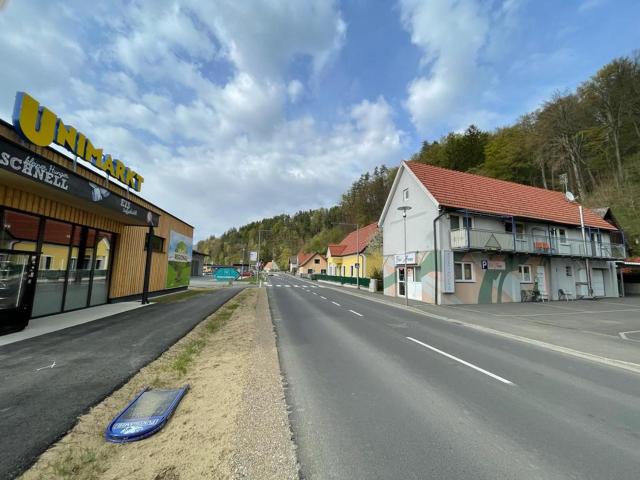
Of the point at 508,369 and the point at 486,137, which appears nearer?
the point at 508,369

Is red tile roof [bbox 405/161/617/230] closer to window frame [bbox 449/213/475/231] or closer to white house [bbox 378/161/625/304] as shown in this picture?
white house [bbox 378/161/625/304]

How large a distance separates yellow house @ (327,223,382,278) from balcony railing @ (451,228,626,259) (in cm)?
1466

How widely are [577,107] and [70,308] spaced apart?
49460 mm

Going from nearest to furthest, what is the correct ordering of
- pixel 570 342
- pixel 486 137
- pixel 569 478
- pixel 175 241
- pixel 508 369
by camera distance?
pixel 569 478, pixel 508 369, pixel 570 342, pixel 175 241, pixel 486 137

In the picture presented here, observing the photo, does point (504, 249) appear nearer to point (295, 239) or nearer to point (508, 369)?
point (508, 369)

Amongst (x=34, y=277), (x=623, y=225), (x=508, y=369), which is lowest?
(x=508, y=369)

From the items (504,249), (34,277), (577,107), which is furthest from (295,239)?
(34,277)

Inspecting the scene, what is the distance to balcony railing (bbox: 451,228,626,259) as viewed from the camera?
20016 mm

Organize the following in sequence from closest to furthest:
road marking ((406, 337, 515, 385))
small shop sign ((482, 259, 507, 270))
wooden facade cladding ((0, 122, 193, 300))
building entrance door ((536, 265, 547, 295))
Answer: road marking ((406, 337, 515, 385)) < wooden facade cladding ((0, 122, 193, 300)) < small shop sign ((482, 259, 507, 270)) < building entrance door ((536, 265, 547, 295))

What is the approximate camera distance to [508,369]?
634 centimetres

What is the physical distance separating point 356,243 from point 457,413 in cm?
4198

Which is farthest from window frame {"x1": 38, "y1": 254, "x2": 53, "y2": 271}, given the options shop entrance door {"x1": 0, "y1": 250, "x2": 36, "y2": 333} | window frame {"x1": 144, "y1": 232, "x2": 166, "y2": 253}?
window frame {"x1": 144, "y1": 232, "x2": 166, "y2": 253}

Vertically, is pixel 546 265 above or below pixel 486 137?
below

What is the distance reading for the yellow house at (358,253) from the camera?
3684cm
